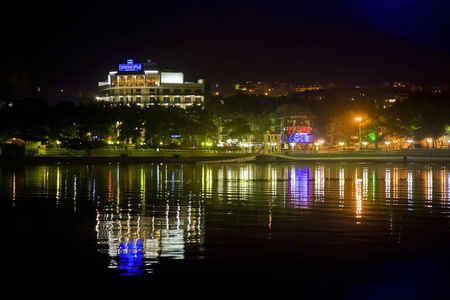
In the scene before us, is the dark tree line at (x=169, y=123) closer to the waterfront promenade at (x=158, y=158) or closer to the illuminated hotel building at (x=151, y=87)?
the waterfront promenade at (x=158, y=158)

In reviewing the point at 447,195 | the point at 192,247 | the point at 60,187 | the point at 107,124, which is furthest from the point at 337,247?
the point at 107,124

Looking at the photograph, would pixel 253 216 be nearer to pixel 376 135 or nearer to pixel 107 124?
pixel 107 124

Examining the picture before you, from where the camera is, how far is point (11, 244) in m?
13.5

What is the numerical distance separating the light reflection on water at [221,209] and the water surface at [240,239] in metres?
0.04

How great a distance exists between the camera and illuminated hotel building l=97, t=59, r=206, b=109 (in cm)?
14938

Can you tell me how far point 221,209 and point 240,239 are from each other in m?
5.79

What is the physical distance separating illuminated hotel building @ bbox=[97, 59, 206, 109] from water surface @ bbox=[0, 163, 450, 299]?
125 meters

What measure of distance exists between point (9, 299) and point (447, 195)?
1985 centimetres

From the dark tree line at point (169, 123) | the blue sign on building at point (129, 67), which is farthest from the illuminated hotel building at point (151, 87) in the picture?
the dark tree line at point (169, 123)

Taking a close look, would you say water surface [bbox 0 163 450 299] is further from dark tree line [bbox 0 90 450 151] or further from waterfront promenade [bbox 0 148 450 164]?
dark tree line [bbox 0 90 450 151]

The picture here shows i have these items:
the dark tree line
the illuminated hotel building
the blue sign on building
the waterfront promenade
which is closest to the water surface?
the waterfront promenade

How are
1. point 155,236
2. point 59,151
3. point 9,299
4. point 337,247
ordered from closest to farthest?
1. point 9,299
2. point 337,247
3. point 155,236
4. point 59,151

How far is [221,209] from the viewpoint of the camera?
1980 cm

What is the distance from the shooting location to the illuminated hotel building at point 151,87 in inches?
5881
